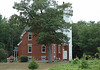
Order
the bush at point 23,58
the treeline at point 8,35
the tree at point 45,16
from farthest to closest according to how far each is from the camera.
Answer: the treeline at point 8,35 → the bush at point 23,58 → the tree at point 45,16

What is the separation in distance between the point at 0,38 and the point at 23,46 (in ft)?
63.5

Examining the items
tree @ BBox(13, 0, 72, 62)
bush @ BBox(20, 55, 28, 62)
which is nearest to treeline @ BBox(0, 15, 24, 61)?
bush @ BBox(20, 55, 28, 62)

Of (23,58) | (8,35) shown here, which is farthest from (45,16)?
(8,35)

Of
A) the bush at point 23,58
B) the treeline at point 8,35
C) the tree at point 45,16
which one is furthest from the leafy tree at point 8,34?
the tree at point 45,16

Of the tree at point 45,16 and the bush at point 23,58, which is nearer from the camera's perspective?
the tree at point 45,16

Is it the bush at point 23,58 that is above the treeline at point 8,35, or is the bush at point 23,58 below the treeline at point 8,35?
below

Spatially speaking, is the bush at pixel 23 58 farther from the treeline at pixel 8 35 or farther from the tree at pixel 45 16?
the treeline at pixel 8 35

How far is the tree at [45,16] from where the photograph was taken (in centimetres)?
2791

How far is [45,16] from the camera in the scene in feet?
92.7

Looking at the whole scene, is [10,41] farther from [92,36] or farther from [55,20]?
[55,20]

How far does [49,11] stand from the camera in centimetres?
2873

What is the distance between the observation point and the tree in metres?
27.9

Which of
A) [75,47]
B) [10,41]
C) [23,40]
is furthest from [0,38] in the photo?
[75,47]

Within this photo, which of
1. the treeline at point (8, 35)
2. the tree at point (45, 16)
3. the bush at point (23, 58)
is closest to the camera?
the tree at point (45, 16)
